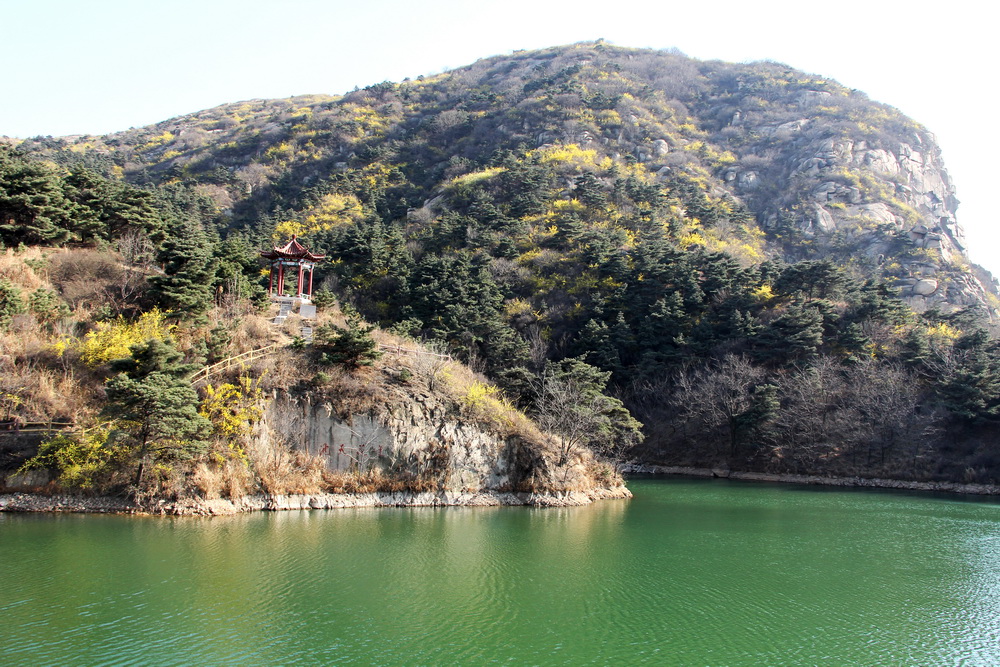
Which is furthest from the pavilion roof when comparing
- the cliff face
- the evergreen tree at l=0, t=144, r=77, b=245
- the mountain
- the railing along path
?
the cliff face

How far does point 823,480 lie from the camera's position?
131 feet

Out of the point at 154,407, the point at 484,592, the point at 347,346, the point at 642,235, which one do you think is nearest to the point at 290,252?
the point at 347,346

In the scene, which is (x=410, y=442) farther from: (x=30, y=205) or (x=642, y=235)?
(x=642, y=235)

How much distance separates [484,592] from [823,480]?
32486 mm

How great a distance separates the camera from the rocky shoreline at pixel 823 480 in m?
37.1

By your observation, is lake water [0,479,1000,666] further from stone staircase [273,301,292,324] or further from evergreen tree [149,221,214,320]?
stone staircase [273,301,292,324]

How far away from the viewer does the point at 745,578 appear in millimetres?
17531

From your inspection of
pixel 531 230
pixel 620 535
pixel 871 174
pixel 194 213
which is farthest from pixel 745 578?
pixel 871 174

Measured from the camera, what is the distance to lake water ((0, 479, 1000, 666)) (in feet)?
39.5

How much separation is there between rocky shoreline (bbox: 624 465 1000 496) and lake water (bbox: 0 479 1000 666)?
14758 mm

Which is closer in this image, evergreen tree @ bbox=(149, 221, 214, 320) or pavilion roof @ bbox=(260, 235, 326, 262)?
evergreen tree @ bbox=(149, 221, 214, 320)

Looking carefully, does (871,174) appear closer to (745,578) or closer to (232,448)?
(745,578)

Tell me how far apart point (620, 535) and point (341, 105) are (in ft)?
301

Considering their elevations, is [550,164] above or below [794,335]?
above
